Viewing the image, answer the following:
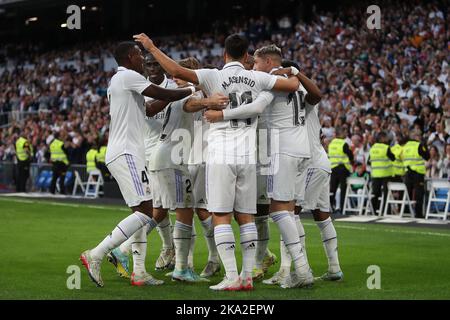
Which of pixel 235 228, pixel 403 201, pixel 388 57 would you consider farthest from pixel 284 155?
pixel 388 57

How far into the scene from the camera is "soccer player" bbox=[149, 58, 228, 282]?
10.5 m

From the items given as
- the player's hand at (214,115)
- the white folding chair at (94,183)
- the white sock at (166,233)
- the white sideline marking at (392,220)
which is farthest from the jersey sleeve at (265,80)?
the white folding chair at (94,183)

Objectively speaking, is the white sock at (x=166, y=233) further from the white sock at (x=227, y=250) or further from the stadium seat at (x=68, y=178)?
the stadium seat at (x=68, y=178)

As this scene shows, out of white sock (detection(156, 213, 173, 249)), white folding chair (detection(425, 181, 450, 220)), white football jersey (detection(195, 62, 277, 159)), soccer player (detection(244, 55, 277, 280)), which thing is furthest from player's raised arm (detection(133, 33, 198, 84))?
white folding chair (detection(425, 181, 450, 220))

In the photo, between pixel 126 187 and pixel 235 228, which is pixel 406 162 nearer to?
pixel 235 228

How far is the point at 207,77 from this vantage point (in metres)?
9.50

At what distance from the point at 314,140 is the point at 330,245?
1.26 meters

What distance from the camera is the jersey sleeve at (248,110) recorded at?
30.9 ft

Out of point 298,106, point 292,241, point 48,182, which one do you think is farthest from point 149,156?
point 48,182

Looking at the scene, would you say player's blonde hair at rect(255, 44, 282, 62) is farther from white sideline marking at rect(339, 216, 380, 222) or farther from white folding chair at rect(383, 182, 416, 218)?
white folding chair at rect(383, 182, 416, 218)

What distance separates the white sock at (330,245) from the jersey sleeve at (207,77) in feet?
7.63

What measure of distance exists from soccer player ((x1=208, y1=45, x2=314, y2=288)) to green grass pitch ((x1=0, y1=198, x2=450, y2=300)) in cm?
39
